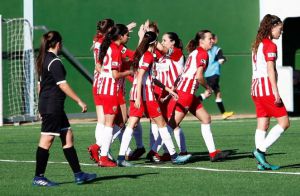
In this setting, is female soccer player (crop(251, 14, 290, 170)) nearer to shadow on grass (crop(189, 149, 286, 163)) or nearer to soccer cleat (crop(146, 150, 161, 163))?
shadow on grass (crop(189, 149, 286, 163))

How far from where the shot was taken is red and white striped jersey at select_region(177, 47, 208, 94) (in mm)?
Answer: 14172

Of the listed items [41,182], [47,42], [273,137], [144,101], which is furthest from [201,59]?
[41,182]

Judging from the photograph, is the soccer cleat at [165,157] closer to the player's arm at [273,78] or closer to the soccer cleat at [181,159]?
the soccer cleat at [181,159]

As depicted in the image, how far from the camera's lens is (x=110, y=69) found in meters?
14.0

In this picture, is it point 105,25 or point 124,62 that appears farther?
point 105,25

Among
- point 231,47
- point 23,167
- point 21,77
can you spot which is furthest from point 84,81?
point 23,167

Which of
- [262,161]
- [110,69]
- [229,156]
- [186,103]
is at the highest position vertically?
[110,69]

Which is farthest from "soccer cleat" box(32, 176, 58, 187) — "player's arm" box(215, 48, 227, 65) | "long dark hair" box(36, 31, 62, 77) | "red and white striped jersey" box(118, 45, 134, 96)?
"player's arm" box(215, 48, 227, 65)

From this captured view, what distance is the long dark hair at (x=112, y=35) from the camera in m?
13.6

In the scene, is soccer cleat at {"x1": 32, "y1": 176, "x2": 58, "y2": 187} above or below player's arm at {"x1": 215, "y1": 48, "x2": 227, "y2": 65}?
above

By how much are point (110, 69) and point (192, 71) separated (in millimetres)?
1272

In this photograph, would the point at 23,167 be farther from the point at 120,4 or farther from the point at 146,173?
the point at 120,4

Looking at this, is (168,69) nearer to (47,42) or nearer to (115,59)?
(115,59)

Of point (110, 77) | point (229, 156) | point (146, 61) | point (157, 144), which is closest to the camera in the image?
point (146, 61)
